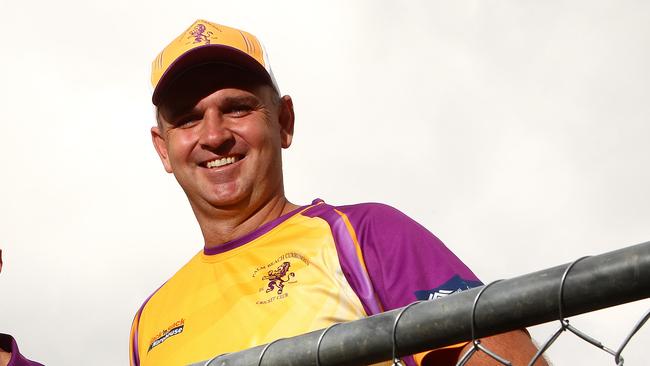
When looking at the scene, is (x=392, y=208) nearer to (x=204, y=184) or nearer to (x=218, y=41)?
(x=204, y=184)

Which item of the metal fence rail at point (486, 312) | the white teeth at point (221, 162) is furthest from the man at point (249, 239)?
the metal fence rail at point (486, 312)

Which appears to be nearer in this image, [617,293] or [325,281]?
[617,293]

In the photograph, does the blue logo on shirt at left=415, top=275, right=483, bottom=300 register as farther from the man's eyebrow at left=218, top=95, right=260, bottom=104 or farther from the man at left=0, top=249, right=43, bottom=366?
the man at left=0, top=249, right=43, bottom=366

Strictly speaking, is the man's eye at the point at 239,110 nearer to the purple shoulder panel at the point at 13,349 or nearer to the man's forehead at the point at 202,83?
the man's forehead at the point at 202,83

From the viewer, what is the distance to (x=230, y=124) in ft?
11.7

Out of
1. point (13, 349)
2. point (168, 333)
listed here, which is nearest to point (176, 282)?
point (168, 333)

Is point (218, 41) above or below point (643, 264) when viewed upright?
above

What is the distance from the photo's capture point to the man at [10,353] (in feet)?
16.3

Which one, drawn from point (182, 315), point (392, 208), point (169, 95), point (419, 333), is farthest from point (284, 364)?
point (169, 95)

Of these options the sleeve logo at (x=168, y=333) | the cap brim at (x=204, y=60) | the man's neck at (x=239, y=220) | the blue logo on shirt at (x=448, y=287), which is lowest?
the sleeve logo at (x=168, y=333)

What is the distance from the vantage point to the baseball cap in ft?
12.2

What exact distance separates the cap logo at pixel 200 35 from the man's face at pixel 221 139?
13 centimetres

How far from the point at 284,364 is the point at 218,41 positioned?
1.93 m

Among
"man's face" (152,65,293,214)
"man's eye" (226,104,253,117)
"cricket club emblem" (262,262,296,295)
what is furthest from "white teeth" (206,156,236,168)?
"cricket club emblem" (262,262,296,295)
